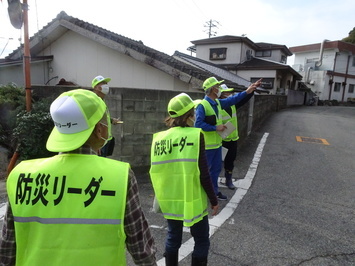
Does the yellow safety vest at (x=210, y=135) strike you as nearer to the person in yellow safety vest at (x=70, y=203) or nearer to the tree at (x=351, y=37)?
the person in yellow safety vest at (x=70, y=203)

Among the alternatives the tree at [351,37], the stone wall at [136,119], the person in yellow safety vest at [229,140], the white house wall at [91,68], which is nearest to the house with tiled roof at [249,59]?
the tree at [351,37]

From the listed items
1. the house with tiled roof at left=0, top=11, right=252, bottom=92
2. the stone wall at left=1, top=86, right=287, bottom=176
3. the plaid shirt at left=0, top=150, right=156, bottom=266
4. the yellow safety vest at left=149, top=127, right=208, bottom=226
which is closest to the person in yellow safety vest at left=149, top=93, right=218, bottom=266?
the yellow safety vest at left=149, top=127, right=208, bottom=226

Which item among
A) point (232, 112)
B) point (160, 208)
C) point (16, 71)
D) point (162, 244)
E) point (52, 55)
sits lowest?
point (162, 244)

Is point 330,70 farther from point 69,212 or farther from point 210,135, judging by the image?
point 69,212

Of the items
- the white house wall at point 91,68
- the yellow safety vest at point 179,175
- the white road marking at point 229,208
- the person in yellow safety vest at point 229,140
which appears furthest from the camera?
the white house wall at point 91,68

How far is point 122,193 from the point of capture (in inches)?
44.9

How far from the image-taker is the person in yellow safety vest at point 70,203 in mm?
1112

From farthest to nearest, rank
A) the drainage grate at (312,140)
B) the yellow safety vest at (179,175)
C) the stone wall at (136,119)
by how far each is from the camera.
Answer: the drainage grate at (312,140)
the stone wall at (136,119)
the yellow safety vest at (179,175)

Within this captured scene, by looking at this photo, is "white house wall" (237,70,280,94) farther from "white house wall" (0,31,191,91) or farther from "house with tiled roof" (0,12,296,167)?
"white house wall" (0,31,191,91)

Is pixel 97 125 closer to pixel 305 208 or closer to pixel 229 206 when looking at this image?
pixel 229 206

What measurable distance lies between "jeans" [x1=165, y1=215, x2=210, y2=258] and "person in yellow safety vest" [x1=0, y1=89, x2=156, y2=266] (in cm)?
117

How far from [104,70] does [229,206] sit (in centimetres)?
673

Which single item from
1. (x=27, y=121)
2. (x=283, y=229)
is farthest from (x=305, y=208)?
(x=27, y=121)

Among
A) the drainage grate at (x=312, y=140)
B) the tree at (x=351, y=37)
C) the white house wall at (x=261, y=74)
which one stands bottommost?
the drainage grate at (x=312, y=140)
